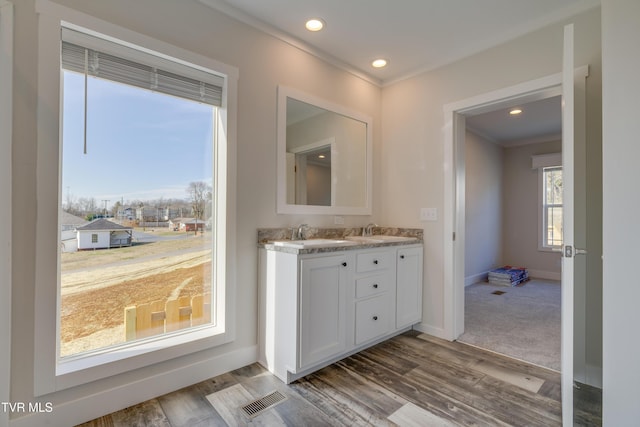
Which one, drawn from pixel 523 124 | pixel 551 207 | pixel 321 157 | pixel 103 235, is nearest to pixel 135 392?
pixel 103 235

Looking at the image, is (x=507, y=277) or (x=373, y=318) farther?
(x=507, y=277)

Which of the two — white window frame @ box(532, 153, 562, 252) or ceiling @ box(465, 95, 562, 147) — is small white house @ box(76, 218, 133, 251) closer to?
ceiling @ box(465, 95, 562, 147)

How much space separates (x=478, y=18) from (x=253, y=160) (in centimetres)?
196

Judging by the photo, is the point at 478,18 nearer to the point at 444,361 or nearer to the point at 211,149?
the point at 211,149

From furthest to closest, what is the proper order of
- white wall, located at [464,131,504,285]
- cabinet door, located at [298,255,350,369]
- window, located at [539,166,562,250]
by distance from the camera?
window, located at [539,166,562,250] → white wall, located at [464,131,504,285] → cabinet door, located at [298,255,350,369]

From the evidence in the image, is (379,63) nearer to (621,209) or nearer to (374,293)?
(374,293)

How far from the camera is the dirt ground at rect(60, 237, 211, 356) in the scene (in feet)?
5.54

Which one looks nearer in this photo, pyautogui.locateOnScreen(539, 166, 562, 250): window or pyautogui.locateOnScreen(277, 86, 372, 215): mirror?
pyautogui.locateOnScreen(277, 86, 372, 215): mirror

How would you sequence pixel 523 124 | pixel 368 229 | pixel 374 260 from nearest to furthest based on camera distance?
pixel 374 260, pixel 368 229, pixel 523 124

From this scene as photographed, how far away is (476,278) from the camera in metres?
5.01

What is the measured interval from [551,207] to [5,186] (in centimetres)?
689

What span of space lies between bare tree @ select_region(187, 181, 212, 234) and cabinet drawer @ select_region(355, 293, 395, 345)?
1.36m

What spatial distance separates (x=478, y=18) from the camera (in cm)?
223

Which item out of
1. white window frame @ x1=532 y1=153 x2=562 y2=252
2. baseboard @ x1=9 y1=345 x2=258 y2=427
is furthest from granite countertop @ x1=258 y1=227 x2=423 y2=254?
white window frame @ x1=532 y1=153 x2=562 y2=252
